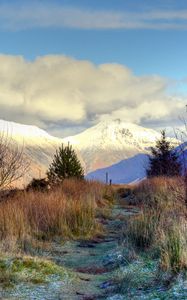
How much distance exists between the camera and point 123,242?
32.9ft

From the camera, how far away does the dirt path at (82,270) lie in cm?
726

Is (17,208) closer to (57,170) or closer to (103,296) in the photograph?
(103,296)

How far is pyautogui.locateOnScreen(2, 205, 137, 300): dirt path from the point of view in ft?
23.8

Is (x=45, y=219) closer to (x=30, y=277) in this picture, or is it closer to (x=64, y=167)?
(x=30, y=277)

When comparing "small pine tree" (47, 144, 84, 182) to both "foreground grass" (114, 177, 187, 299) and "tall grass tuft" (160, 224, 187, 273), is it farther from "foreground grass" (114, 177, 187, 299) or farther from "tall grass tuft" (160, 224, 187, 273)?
"tall grass tuft" (160, 224, 187, 273)

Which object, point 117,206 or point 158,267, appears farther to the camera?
point 117,206

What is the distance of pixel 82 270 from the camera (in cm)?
894

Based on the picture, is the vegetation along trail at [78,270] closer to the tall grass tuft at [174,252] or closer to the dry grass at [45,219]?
the dry grass at [45,219]

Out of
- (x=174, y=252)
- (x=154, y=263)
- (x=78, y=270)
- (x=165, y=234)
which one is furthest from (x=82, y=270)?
(x=174, y=252)

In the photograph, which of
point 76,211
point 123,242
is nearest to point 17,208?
point 76,211

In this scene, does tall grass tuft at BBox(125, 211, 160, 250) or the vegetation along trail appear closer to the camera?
the vegetation along trail

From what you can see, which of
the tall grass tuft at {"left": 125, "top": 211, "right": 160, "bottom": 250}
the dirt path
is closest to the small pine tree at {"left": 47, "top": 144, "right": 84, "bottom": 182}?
the dirt path

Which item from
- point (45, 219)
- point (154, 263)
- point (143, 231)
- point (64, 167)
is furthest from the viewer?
point (64, 167)

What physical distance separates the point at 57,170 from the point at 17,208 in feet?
53.5
